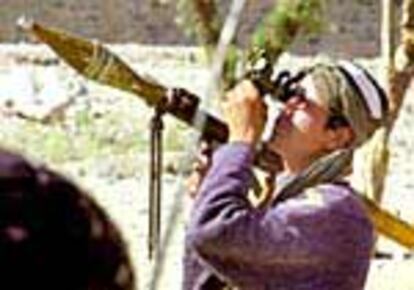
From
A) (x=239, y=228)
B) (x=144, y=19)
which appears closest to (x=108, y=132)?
(x=144, y=19)

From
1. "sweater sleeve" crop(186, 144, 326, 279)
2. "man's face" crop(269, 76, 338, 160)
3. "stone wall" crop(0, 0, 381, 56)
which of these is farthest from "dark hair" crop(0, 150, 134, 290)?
"stone wall" crop(0, 0, 381, 56)

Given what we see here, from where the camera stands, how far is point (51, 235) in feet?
3.06

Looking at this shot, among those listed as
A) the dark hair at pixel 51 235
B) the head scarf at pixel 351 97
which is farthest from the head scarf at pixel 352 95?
the dark hair at pixel 51 235

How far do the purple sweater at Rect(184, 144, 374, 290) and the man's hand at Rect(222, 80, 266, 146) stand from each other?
35 mm

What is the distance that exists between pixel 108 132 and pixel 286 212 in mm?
10128

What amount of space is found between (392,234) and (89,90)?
35.2ft

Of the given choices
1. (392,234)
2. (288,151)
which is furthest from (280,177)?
(392,234)

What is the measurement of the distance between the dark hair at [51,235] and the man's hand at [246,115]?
4.71ft

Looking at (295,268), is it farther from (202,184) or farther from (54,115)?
(54,115)

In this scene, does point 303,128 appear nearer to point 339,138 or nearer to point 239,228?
point 339,138

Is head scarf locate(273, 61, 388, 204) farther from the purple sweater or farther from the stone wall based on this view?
the stone wall

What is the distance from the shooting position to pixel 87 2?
18.3 metres

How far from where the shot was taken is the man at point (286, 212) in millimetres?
2348

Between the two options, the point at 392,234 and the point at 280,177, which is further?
the point at 392,234
